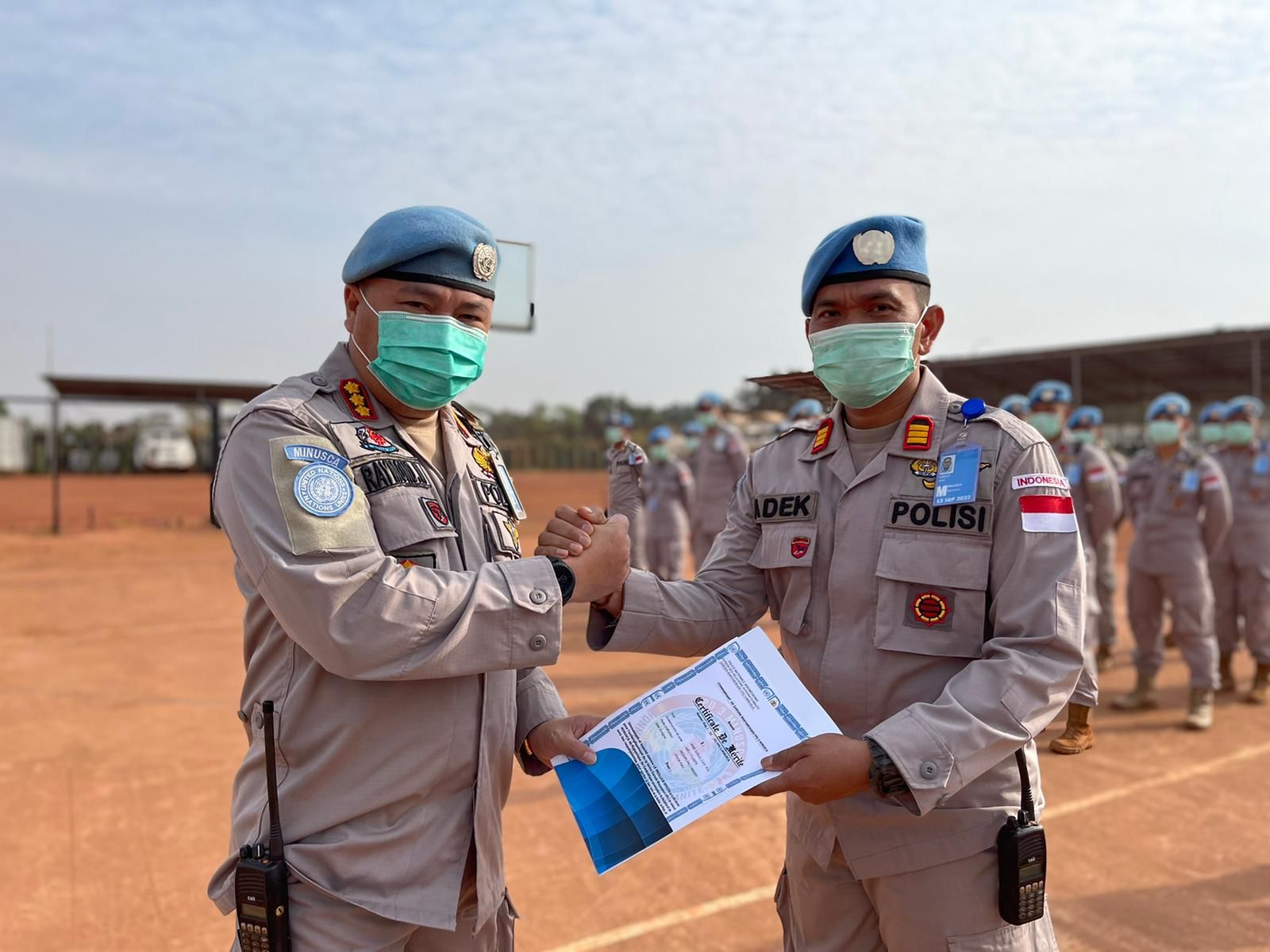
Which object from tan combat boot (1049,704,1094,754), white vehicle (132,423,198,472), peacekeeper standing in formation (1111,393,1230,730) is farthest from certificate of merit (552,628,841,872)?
white vehicle (132,423,198,472)

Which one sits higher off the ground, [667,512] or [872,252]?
[872,252]

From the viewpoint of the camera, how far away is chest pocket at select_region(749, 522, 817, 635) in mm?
2316

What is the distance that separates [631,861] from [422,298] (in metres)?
3.31

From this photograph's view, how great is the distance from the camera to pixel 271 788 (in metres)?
1.89

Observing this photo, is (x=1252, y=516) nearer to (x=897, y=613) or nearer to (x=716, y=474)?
(x=716, y=474)

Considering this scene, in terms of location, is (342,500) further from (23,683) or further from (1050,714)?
(23,683)

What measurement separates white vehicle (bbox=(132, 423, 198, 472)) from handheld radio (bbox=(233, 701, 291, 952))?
38.3 metres

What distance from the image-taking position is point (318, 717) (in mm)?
1918

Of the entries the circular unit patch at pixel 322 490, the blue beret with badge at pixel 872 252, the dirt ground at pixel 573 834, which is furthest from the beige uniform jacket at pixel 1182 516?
the circular unit patch at pixel 322 490

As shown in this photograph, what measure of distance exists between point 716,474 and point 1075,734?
9.23 m

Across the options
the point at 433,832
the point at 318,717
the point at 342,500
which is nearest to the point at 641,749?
the point at 433,832

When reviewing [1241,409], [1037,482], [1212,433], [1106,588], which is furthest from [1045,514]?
[1212,433]

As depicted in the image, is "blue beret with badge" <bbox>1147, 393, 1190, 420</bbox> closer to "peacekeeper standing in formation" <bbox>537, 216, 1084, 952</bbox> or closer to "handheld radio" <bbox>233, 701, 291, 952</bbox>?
"peacekeeper standing in formation" <bbox>537, 216, 1084, 952</bbox>

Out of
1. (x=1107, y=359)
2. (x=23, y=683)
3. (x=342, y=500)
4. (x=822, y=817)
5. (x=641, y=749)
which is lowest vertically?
(x=23, y=683)
